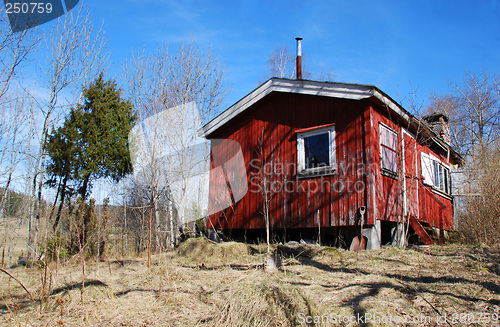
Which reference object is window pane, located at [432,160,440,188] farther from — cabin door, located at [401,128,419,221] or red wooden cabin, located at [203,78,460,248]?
cabin door, located at [401,128,419,221]

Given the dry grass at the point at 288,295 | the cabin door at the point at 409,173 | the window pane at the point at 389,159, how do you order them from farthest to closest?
the cabin door at the point at 409,173, the window pane at the point at 389,159, the dry grass at the point at 288,295

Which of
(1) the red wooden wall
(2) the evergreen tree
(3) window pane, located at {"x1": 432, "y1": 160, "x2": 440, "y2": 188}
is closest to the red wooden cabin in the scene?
(1) the red wooden wall

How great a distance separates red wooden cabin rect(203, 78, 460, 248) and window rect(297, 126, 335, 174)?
3 cm

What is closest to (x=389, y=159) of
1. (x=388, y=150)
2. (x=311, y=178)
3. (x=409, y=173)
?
(x=388, y=150)

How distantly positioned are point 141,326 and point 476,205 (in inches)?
298

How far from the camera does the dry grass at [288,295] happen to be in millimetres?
4008

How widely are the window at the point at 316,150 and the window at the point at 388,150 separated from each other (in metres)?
1.16

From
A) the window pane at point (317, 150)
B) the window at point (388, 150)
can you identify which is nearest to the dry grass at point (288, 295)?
the window at point (388, 150)

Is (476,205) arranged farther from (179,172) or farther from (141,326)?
(179,172)

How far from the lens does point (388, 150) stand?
923cm

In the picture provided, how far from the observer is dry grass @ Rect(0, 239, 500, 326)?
4.01m

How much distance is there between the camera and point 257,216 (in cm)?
1021

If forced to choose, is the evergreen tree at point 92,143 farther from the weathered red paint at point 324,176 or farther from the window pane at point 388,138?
the window pane at point 388,138

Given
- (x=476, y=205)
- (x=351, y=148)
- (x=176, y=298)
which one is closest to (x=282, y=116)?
(x=351, y=148)
